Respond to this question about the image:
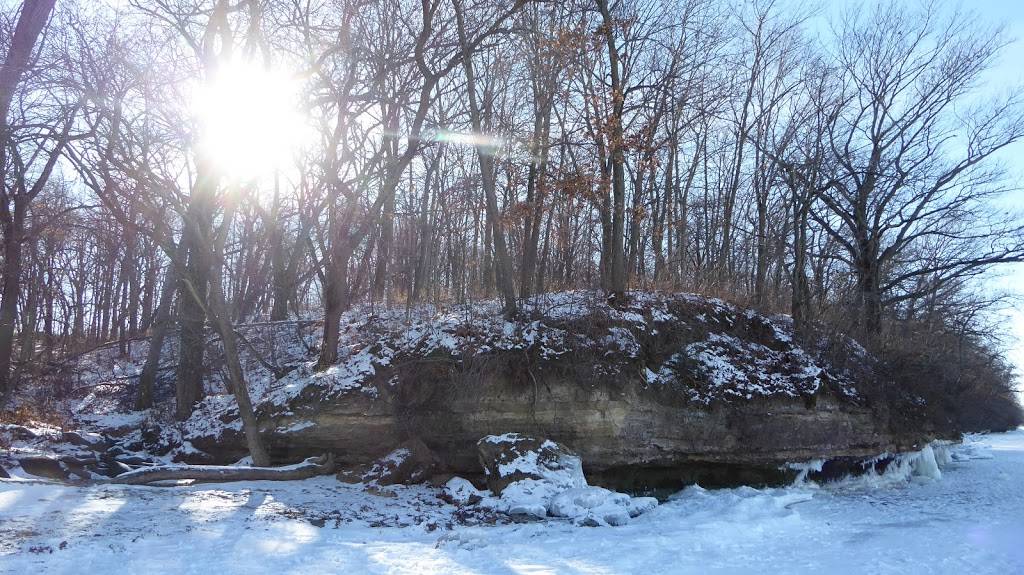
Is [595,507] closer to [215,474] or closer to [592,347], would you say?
[592,347]

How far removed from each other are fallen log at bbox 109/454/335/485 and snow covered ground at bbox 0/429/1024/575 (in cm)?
31

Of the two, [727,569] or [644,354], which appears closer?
[727,569]

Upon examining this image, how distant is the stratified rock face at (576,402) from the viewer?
11.7m

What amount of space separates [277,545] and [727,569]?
4.38 meters

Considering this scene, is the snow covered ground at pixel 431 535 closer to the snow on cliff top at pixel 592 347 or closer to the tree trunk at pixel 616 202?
the snow on cliff top at pixel 592 347

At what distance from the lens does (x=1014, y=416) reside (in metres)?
40.5

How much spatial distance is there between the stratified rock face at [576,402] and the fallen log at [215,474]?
908 millimetres

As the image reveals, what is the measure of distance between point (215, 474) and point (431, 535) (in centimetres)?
415

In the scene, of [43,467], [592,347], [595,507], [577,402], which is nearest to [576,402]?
[577,402]

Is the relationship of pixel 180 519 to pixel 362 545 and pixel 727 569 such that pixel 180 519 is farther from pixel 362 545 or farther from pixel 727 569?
pixel 727 569

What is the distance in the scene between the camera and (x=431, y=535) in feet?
25.0

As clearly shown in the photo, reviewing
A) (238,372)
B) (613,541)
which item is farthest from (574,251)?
(613,541)

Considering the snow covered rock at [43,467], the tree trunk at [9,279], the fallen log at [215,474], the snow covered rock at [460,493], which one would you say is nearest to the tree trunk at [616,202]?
the snow covered rock at [460,493]

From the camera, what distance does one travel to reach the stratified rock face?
11695 millimetres
